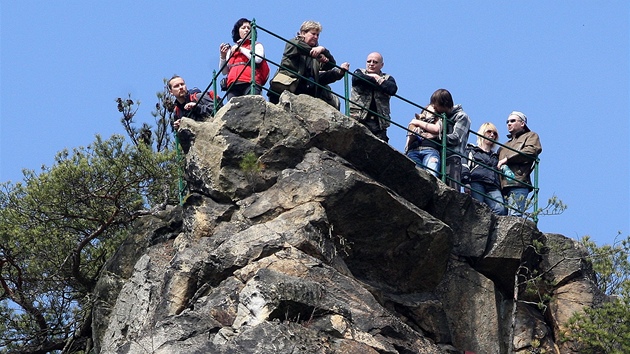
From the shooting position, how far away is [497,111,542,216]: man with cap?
2089 centimetres

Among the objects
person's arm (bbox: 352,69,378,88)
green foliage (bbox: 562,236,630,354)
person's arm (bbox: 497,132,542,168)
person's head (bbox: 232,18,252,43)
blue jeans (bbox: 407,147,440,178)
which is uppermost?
person's head (bbox: 232,18,252,43)

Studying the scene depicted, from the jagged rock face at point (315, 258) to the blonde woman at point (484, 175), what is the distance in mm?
710

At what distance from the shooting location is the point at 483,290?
64.0 feet

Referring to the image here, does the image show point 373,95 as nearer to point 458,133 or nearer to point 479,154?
point 458,133

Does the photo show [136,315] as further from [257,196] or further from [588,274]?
[588,274]

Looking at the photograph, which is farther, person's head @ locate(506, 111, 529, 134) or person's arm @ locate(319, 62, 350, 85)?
person's head @ locate(506, 111, 529, 134)

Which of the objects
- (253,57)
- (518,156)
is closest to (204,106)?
(253,57)

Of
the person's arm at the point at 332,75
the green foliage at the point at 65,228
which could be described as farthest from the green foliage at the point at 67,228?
the person's arm at the point at 332,75

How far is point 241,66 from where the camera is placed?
19.3m

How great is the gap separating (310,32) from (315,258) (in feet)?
12.5

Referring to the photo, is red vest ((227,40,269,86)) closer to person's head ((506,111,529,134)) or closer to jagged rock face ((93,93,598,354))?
jagged rock face ((93,93,598,354))

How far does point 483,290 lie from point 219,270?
14.0 ft

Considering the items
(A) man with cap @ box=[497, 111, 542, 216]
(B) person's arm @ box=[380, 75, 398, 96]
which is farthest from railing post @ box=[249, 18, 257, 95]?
(A) man with cap @ box=[497, 111, 542, 216]

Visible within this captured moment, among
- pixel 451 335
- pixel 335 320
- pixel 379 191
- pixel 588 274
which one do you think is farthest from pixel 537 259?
pixel 335 320
